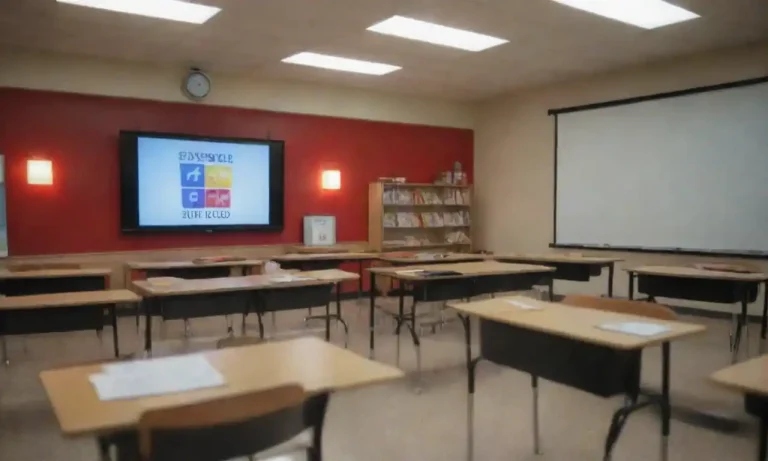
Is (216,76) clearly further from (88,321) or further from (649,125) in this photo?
(649,125)

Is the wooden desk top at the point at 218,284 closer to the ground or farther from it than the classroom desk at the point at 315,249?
farther from it

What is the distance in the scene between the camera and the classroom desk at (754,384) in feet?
5.53

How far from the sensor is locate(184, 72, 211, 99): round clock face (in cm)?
691

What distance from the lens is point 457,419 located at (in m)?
3.54

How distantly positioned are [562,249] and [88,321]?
6.28 m

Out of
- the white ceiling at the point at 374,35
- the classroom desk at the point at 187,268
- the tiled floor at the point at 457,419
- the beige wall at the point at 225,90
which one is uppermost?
the white ceiling at the point at 374,35

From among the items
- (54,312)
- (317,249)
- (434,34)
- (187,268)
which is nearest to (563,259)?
(434,34)

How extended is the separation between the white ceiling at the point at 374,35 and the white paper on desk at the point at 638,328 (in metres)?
3.29

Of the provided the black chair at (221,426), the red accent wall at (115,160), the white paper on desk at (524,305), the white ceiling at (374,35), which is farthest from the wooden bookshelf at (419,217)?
the black chair at (221,426)

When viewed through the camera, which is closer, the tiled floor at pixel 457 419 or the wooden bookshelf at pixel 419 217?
the tiled floor at pixel 457 419

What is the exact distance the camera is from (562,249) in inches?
321

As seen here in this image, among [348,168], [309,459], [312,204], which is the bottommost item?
[309,459]

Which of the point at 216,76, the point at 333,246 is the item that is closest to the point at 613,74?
the point at 333,246

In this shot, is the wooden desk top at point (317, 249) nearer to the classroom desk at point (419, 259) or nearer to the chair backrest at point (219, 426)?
the classroom desk at point (419, 259)
